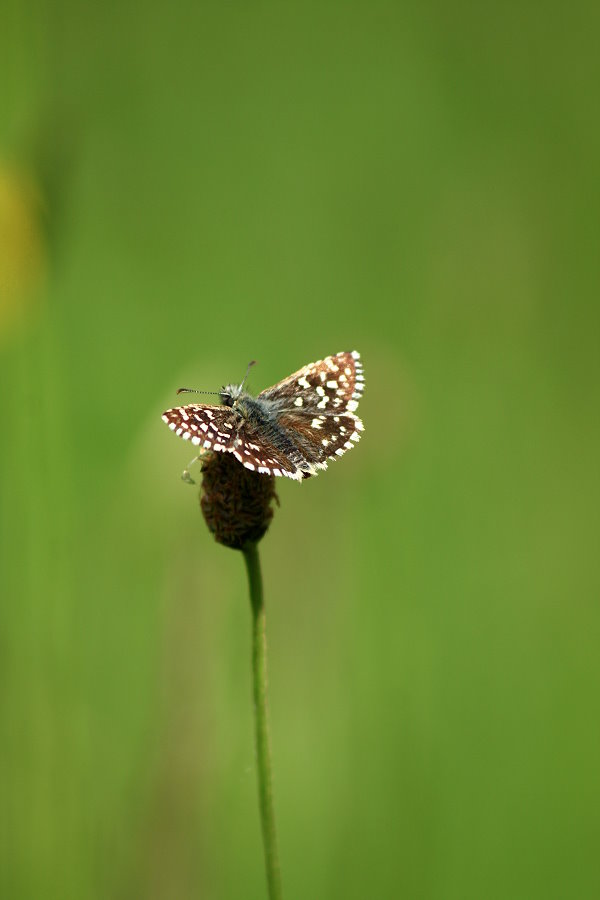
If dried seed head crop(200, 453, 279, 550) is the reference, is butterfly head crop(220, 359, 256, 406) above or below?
above

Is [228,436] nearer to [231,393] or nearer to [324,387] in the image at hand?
[231,393]

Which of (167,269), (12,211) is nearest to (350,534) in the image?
(12,211)

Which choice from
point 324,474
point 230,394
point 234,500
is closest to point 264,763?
point 234,500

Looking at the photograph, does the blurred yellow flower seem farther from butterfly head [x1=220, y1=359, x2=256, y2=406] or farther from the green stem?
the green stem

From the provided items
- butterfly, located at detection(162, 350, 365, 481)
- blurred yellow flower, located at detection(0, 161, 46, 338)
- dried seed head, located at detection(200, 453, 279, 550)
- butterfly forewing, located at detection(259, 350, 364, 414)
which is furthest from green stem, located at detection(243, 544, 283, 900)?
blurred yellow flower, located at detection(0, 161, 46, 338)

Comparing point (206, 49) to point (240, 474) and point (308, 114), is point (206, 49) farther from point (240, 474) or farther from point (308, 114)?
point (240, 474)


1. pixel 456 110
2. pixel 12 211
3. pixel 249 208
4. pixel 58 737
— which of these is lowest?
pixel 58 737
